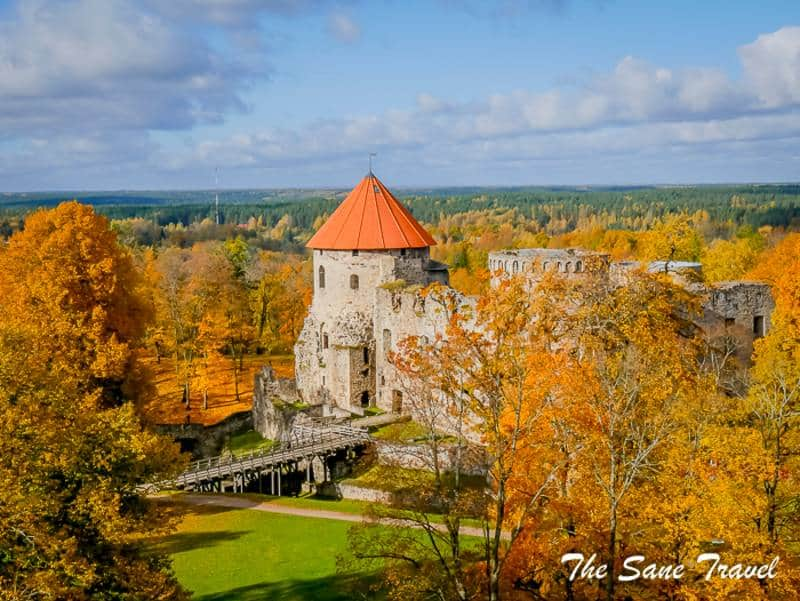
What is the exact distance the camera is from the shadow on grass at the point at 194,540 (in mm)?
23453

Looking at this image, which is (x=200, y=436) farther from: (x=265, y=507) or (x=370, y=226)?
(x=370, y=226)

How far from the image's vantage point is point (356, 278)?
38.8 m

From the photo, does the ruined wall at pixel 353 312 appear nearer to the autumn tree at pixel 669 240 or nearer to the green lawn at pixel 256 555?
the autumn tree at pixel 669 240

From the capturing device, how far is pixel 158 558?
15703mm

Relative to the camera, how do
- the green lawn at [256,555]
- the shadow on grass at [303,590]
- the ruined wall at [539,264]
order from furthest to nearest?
the ruined wall at [539,264] < the green lawn at [256,555] < the shadow on grass at [303,590]

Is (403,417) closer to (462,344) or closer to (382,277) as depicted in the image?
(382,277)

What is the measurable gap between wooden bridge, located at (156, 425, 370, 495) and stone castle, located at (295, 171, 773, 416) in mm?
3985

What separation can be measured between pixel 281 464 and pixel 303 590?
10.8m

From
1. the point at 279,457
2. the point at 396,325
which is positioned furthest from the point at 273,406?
the point at 279,457

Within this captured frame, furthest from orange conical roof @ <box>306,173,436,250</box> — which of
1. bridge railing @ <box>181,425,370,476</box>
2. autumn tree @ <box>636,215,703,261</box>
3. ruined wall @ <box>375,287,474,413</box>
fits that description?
autumn tree @ <box>636,215,703,261</box>

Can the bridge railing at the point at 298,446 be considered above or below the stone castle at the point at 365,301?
below

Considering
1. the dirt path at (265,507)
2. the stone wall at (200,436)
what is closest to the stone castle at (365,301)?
the stone wall at (200,436)

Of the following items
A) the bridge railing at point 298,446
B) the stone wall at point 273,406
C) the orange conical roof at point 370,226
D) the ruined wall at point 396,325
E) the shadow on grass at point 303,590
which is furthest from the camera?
the orange conical roof at point 370,226

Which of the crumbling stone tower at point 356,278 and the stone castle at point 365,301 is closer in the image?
the stone castle at point 365,301
